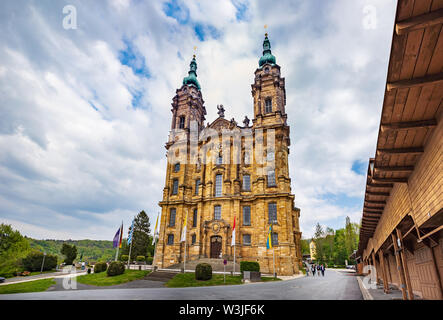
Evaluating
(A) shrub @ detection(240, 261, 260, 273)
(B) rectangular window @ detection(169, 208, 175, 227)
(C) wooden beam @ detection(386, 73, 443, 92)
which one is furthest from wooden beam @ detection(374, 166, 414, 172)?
(B) rectangular window @ detection(169, 208, 175, 227)

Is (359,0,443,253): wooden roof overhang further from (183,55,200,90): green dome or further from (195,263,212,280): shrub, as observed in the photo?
(183,55,200,90): green dome

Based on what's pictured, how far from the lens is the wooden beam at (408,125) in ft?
16.5

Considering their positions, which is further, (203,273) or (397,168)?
(203,273)

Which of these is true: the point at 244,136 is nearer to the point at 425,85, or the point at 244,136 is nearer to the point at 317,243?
the point at 425,85

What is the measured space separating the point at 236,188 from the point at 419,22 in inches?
1349

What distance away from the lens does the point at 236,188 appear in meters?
37.1

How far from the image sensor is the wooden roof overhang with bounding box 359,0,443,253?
3.42 m

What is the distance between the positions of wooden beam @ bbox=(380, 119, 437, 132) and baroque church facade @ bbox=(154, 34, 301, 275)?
26.9 m

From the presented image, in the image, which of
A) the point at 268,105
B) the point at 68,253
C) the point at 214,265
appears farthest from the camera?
the point at 68,253

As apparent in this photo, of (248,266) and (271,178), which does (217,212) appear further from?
(248,266)

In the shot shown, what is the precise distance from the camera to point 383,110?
4898mm

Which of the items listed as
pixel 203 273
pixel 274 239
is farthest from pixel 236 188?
pixel 203 273

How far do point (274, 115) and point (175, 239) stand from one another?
994 inches
